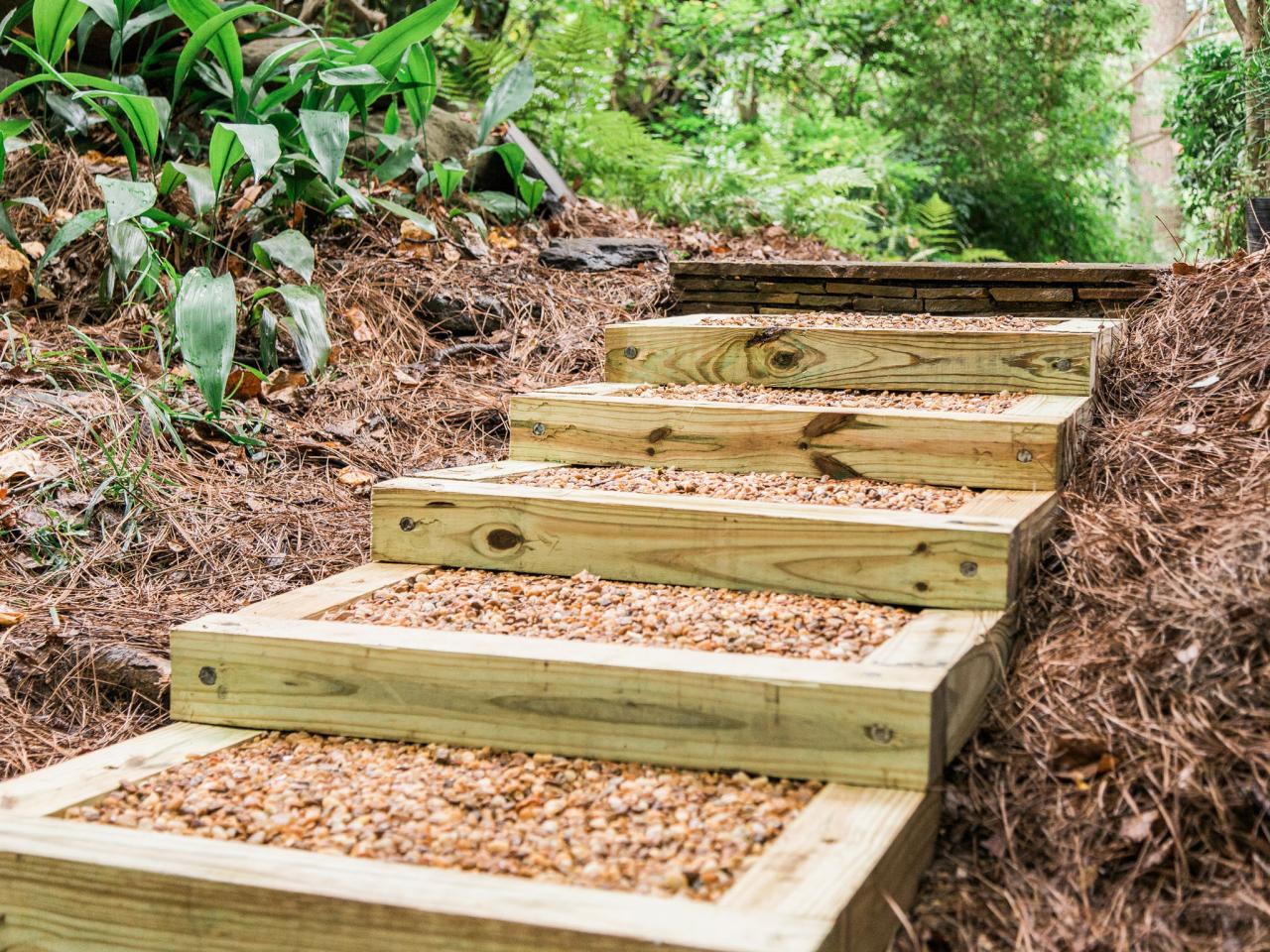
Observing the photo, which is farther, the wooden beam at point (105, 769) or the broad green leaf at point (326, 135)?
the broad green leaf at point (326, 135)

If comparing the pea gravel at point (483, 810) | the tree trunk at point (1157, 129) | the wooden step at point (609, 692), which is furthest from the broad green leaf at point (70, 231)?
the tree trunk at point (1157, 129)

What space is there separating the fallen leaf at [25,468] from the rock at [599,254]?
200 cm

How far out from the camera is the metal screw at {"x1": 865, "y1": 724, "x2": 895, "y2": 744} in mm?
1578

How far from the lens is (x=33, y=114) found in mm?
4156

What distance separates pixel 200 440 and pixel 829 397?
1540 millimetres

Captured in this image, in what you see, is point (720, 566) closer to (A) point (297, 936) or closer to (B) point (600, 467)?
(B) point (600, 467)

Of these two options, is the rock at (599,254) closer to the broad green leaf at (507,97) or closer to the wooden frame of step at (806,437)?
the broad green leaf at (507,97)

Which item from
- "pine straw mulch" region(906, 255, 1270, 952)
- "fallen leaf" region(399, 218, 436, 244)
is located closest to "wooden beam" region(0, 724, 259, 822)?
"pine straw mulch" region(906, 255, 1270, 952)

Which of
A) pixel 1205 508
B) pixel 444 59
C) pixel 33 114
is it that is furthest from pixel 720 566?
pixel 444 59

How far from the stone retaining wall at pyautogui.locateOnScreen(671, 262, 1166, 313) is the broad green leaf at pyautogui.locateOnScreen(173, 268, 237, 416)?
1.38 m

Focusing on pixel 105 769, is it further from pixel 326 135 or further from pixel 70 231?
pixel 326 135

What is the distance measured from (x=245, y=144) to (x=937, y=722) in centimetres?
232

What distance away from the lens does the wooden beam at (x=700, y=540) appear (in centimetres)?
195

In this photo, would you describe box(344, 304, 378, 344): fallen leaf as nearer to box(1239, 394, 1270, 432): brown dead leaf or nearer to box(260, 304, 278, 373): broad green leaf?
box(260, 304, 278, 373): broad green leaf
